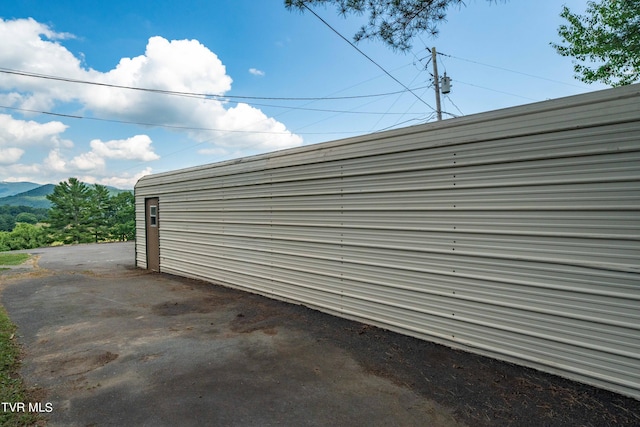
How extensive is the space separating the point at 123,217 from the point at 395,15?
29769mm

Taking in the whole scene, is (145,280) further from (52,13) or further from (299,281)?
(52,13)

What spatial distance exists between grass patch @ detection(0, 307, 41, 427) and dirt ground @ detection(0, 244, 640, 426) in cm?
10

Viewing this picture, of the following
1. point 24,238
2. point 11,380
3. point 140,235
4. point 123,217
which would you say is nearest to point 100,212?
point 123,217

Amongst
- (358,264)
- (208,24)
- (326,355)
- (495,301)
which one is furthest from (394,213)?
(208,24)

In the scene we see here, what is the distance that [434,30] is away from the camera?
3697mm

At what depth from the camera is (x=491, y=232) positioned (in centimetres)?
309

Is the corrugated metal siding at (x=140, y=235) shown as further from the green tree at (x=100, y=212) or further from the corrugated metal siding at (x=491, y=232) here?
the green tree at (x=100, y=212)

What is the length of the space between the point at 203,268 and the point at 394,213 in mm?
5027

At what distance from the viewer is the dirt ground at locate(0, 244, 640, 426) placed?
221cm

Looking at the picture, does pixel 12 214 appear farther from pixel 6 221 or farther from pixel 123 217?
pixel 123 217

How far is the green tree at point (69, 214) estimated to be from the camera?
25375mm

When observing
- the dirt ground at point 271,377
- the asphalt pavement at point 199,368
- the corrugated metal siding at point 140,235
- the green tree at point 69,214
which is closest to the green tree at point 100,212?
the green tree at point 69,214

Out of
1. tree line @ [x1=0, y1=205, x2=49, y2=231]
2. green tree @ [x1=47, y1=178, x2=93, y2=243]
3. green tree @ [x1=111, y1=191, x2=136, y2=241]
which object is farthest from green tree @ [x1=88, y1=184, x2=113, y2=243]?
tree line @ [x1=0, y1=205, x2=49, y2=231]

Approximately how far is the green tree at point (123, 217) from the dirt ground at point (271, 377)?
78.1 feet
